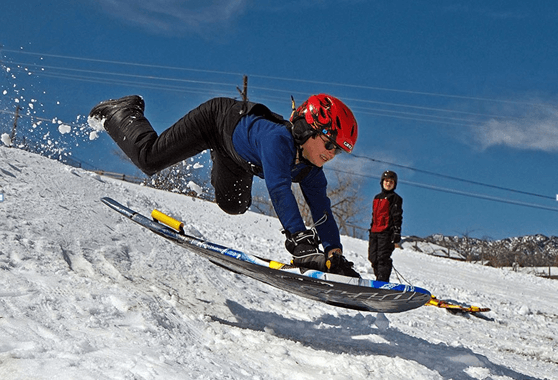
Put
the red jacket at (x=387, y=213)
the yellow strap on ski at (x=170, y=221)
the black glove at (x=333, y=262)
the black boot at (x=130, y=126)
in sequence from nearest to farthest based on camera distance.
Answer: the black glove at (x=333, y=262) → the yellow strap on ski at (x=170, y=221) → the black boot at (x=130, y=126) → the red jacket at (x=387, y=213)

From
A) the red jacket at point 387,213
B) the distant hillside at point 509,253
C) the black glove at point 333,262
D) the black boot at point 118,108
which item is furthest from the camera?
the distant hillside at point 509,253

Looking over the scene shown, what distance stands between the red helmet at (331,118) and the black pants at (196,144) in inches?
25.0

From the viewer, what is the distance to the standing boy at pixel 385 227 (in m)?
7.15

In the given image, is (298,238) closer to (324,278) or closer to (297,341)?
(324,278)

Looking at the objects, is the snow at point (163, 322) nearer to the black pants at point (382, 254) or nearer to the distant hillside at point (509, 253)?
the black pants at point (382, 254)

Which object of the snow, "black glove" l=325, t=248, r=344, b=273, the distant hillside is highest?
the distant hillside

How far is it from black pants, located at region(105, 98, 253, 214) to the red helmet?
2.08 feet

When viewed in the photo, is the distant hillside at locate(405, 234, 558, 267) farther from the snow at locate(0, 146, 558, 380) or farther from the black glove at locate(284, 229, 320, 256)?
the black glove at locate(284, 229, 320, 256)

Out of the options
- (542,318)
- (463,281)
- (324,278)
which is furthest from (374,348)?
(463,281)

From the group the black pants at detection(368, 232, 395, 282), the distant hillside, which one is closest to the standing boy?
the black pants at detection(368, 232, 395, 282)

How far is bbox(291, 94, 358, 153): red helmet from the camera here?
3658mm

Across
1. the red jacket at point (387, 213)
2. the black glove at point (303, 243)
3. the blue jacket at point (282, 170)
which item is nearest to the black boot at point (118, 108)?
the blue jacket at point (282, 170)

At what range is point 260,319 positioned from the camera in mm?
4148

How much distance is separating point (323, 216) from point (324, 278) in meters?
0.95
